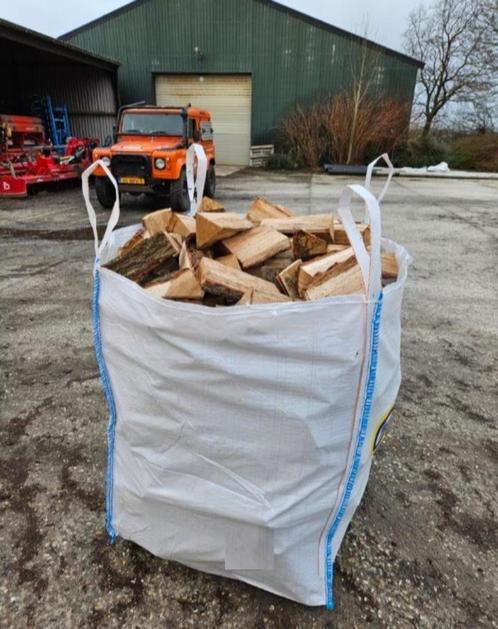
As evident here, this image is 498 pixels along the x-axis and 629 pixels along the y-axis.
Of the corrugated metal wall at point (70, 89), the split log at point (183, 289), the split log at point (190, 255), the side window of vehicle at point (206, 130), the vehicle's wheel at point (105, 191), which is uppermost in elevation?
the corrugated metal wall at point (70, 89)

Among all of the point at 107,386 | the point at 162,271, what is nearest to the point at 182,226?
the point at 162,271

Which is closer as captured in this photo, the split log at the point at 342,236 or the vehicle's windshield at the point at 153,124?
the split log at the point at 342,236

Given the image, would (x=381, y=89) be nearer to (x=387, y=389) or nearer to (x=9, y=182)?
(x=9, y=182)

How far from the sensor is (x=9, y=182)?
8.78m

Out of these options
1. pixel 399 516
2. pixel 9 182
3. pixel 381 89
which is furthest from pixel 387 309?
pixel 381 89

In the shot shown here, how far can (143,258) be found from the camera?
1373 mm

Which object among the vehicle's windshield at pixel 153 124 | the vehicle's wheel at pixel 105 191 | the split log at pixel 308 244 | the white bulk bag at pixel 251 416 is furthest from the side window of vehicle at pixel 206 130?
the white bulk bag at pixel 251 416

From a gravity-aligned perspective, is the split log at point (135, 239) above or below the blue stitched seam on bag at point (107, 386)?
above

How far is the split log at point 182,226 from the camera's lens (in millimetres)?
1569

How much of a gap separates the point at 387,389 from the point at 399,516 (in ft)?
2.20

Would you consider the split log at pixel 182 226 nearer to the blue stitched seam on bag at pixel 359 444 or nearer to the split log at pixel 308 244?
the split log at pixel 308 244

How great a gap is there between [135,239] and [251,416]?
0.84 meters

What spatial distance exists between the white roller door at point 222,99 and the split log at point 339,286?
58.0 feet

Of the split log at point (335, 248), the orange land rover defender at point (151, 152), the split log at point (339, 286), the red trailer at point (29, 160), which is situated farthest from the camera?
the red trailer at point (29, 160)
